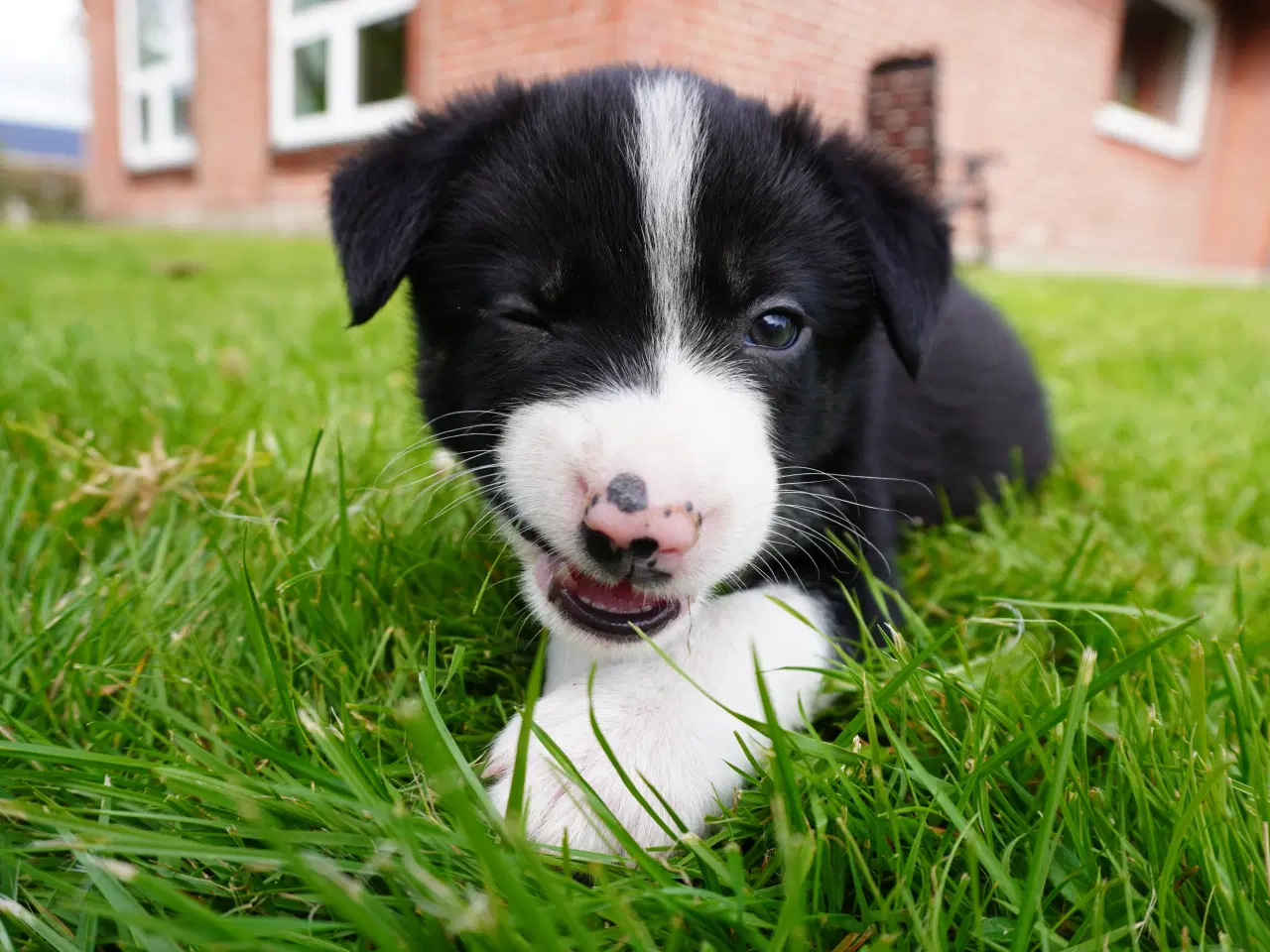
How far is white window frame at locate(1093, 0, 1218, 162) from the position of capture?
14.5 m

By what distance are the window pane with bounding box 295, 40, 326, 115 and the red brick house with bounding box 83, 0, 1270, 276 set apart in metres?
0.04

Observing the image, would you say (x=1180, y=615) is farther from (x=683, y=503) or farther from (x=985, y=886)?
(x=683, y=503)

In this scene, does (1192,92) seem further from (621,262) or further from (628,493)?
(628,493)

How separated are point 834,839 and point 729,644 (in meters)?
0.43

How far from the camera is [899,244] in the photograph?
5.62 feet

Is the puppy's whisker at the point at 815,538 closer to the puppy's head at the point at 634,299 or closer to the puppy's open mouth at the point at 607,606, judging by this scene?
the puppy's head at the point at 634,299

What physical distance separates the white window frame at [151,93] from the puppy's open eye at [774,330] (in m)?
16.0

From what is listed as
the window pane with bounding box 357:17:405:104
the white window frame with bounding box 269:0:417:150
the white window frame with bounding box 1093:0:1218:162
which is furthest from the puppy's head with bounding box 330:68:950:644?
the white window frame with bounding box 1093:0:1218:162

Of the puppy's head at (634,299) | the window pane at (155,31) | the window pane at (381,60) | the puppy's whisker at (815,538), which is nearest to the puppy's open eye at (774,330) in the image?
the puppy's head at (634,299)

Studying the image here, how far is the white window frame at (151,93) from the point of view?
1536 cm

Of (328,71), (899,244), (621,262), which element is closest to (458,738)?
(621,262)

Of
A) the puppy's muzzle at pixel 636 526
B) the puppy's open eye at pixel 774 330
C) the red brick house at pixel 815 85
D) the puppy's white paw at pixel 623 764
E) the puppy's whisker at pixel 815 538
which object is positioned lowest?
the puppy's white paw at pixel 623 764

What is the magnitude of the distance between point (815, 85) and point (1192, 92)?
1045 cm

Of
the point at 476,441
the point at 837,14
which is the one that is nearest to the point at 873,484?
the point at 476,441
